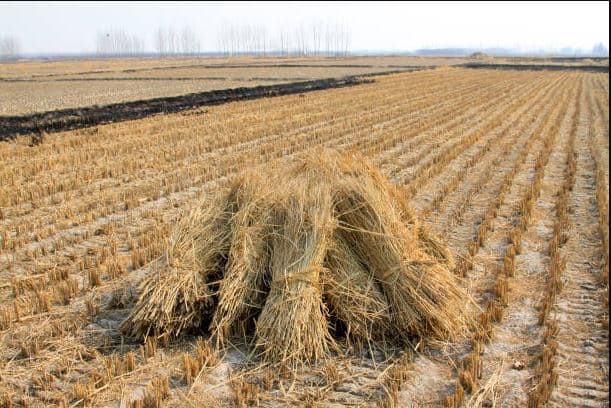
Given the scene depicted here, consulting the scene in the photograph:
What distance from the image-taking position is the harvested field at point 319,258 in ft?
13.4

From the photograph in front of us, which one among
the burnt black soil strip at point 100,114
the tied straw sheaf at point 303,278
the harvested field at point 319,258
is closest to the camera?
the harvested field at point 319,258

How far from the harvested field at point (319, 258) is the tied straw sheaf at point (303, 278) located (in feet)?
0.32

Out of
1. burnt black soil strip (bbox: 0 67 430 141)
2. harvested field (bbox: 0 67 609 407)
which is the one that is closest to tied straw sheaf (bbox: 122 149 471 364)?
harvested field (bbox: 0 67 609 407)

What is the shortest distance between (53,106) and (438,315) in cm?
2503

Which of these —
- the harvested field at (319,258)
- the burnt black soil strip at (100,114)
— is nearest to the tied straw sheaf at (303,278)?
the harvested field at (319,258)

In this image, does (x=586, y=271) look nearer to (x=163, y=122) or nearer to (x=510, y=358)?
(x=510, y=358)

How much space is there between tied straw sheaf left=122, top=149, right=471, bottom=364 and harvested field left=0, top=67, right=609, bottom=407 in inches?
3.9

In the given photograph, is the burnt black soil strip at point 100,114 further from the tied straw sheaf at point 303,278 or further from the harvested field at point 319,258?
the tied straw sheaf at point 303,278

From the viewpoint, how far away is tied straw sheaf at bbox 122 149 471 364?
458 cm

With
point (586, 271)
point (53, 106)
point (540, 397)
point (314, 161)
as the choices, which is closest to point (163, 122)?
point (53, 106)

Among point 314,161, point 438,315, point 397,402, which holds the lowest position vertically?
point 397,402

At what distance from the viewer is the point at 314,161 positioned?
227 inches

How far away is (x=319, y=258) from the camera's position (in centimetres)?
475

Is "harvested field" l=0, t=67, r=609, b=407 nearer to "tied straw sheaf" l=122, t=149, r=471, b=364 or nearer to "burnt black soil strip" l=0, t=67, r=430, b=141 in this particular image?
"tied straw sheaf" l=122, t=149, r=471, b=364
